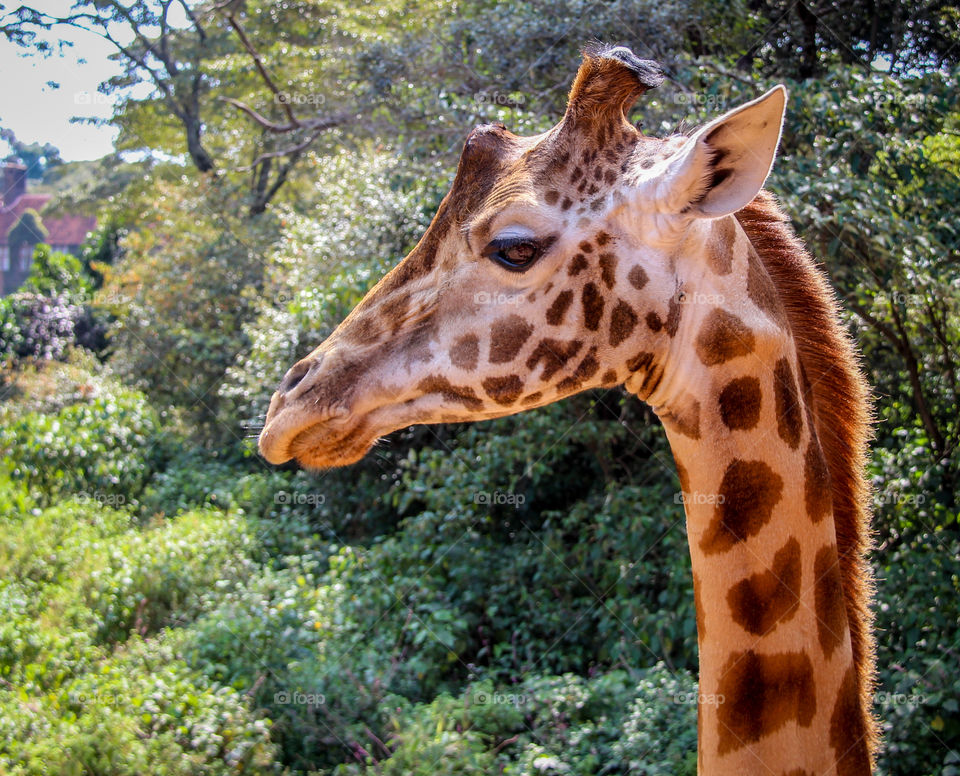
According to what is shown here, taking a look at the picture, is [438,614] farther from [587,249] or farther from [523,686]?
[587,249]

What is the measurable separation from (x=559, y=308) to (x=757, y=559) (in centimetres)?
63

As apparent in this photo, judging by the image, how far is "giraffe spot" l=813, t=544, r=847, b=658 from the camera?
5.57ft

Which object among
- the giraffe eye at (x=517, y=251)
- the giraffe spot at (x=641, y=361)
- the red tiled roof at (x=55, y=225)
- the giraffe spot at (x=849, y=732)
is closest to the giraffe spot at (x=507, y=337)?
the giraffe eye at (x=517, y=251)

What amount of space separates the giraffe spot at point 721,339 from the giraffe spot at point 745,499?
21cm

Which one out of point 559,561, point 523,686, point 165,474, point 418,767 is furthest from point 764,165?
point 165,474

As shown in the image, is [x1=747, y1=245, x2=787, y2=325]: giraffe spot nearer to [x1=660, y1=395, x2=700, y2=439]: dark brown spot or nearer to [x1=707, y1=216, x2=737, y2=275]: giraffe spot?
[x1=707, y1=216, x2=737, y2=275]: giraffe spot

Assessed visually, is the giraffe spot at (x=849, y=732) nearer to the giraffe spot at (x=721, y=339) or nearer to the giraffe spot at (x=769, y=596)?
the giraffe spot at (x=769, y=596)

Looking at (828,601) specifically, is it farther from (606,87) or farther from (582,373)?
(606,87)

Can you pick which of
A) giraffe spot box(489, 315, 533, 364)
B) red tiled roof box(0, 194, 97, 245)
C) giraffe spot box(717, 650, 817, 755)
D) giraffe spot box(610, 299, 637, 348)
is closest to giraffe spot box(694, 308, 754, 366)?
giraffe spot box(610, 299, 637, 348)

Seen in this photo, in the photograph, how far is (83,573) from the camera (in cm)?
646

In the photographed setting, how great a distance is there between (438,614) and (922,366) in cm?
311

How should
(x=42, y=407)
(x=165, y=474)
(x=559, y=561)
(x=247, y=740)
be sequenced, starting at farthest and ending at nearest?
(x=42, y=407) → (x=165, y=474) → (x=559, y=561) → (x=247, y=740)

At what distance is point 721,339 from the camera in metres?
1.69

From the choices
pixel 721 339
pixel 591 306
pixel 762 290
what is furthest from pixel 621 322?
pixel 762 290
